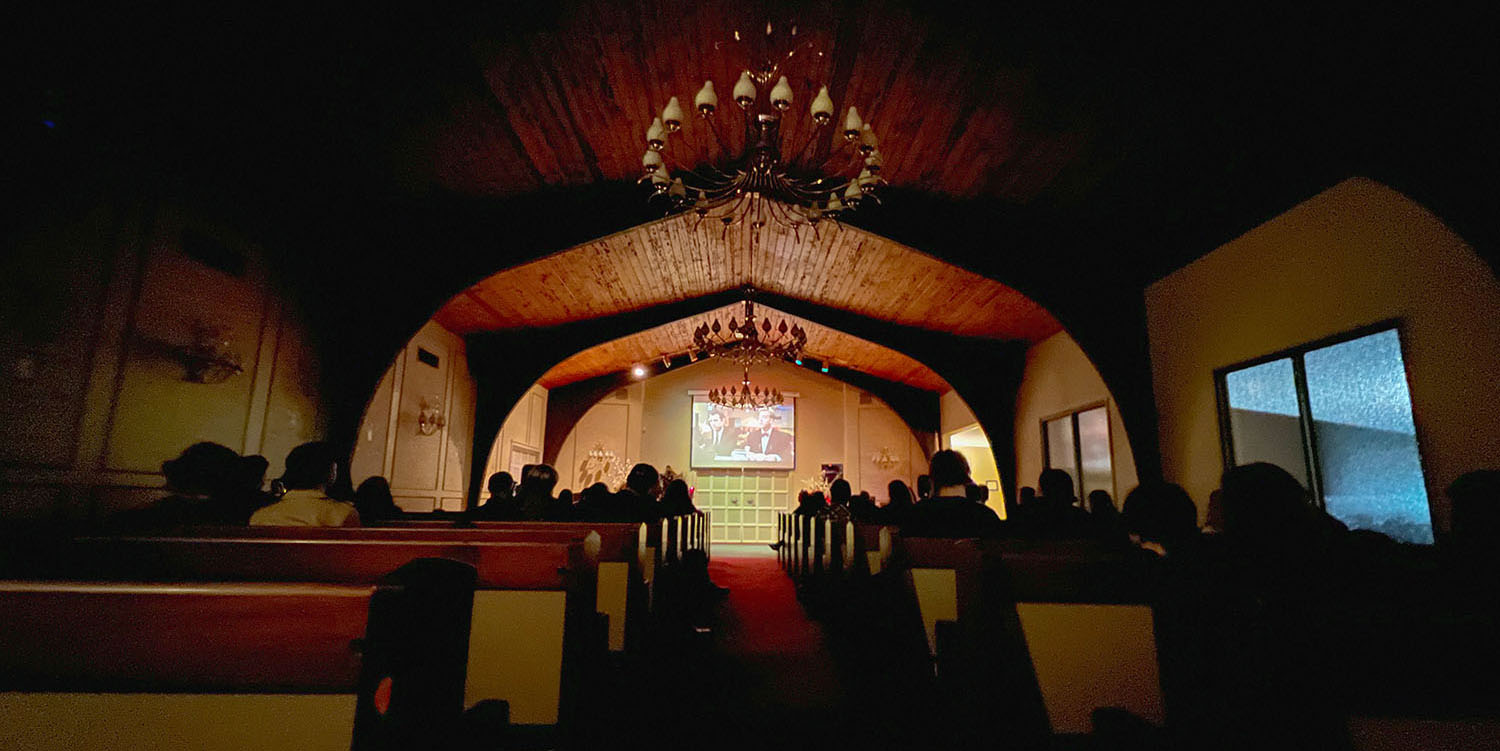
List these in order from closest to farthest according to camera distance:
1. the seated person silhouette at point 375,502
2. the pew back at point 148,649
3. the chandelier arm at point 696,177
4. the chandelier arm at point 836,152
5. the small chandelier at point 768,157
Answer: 1. the pew back at point 148,649
2. the small chandelier at point 768,157
3. the seated person silhouette at point 375,502
4. the chandelier arm at point 836,152
5. the chandelier arm at point 696,177

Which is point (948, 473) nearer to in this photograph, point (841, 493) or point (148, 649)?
point (841, 493)

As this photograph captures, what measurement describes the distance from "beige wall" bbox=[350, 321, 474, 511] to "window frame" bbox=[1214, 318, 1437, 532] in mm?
7109

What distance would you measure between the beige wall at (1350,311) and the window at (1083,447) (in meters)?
1.21

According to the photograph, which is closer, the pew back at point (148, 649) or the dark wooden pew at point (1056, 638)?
the pew back at point (148, 649)

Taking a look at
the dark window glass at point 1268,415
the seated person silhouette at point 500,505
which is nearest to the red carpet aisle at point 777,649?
the seated person silhouette at point 500,505

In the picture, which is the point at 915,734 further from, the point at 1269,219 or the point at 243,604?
the point at 1269,219

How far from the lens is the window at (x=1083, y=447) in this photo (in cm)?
660

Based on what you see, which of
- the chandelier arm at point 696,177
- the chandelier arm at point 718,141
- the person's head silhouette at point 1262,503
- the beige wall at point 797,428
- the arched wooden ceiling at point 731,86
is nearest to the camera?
the person's head silhouette at point 1262,503

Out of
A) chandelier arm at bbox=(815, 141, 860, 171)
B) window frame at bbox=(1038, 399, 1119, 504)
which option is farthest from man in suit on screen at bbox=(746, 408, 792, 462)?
chandelier arm at bbox=(815, 141, 860, 171)

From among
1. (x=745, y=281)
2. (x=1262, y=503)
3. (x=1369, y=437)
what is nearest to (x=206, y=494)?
(x=1262, y=503)

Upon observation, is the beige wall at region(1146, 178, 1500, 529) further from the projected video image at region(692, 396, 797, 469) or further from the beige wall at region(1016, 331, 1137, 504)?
the projected video image at region(692, 396, 797, 469)

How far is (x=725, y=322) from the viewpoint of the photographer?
10344 millimetres

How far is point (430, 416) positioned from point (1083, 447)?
25.6ft

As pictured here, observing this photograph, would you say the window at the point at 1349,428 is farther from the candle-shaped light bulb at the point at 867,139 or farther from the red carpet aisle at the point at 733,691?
the red carpet aisle at the point at 733,691
